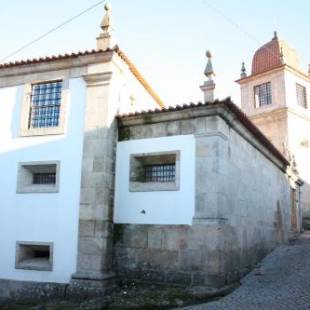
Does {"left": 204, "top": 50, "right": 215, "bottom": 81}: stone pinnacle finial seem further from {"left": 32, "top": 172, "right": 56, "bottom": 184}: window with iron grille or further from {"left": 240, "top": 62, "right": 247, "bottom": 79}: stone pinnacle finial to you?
{"left": 240, "top": 62, "right": 247, "bottom": 79}: stone pinnacle finial

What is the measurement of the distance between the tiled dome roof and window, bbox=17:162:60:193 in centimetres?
1846

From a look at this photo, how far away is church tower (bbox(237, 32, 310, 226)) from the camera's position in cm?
2208

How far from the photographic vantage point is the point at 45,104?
9.21 m

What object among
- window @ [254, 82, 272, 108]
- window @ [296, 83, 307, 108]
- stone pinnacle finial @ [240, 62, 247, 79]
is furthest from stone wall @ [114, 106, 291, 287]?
stone pinnacle finial @ [240, 62, 247, 79]

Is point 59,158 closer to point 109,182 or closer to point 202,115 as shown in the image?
point 109,182

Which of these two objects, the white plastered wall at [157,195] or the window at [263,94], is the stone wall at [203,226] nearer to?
the white plastered wall at [157,195]

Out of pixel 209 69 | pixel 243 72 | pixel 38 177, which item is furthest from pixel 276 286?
pixel 243 72

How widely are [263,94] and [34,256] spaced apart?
19.1 meters

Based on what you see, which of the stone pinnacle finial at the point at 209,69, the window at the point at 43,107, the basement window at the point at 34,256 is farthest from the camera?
the window at the point at 43,107

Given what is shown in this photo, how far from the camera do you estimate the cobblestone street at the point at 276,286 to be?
6512 millimetres

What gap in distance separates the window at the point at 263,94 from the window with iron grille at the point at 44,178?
17756 millimetres

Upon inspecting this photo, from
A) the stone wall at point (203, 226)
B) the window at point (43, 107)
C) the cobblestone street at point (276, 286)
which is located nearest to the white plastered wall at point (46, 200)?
the window at point (43, 107)

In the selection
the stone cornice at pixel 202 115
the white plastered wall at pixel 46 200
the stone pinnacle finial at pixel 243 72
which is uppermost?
the stone pinnacle finial at pixel 243 72

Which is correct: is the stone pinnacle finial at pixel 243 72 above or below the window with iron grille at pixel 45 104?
above
